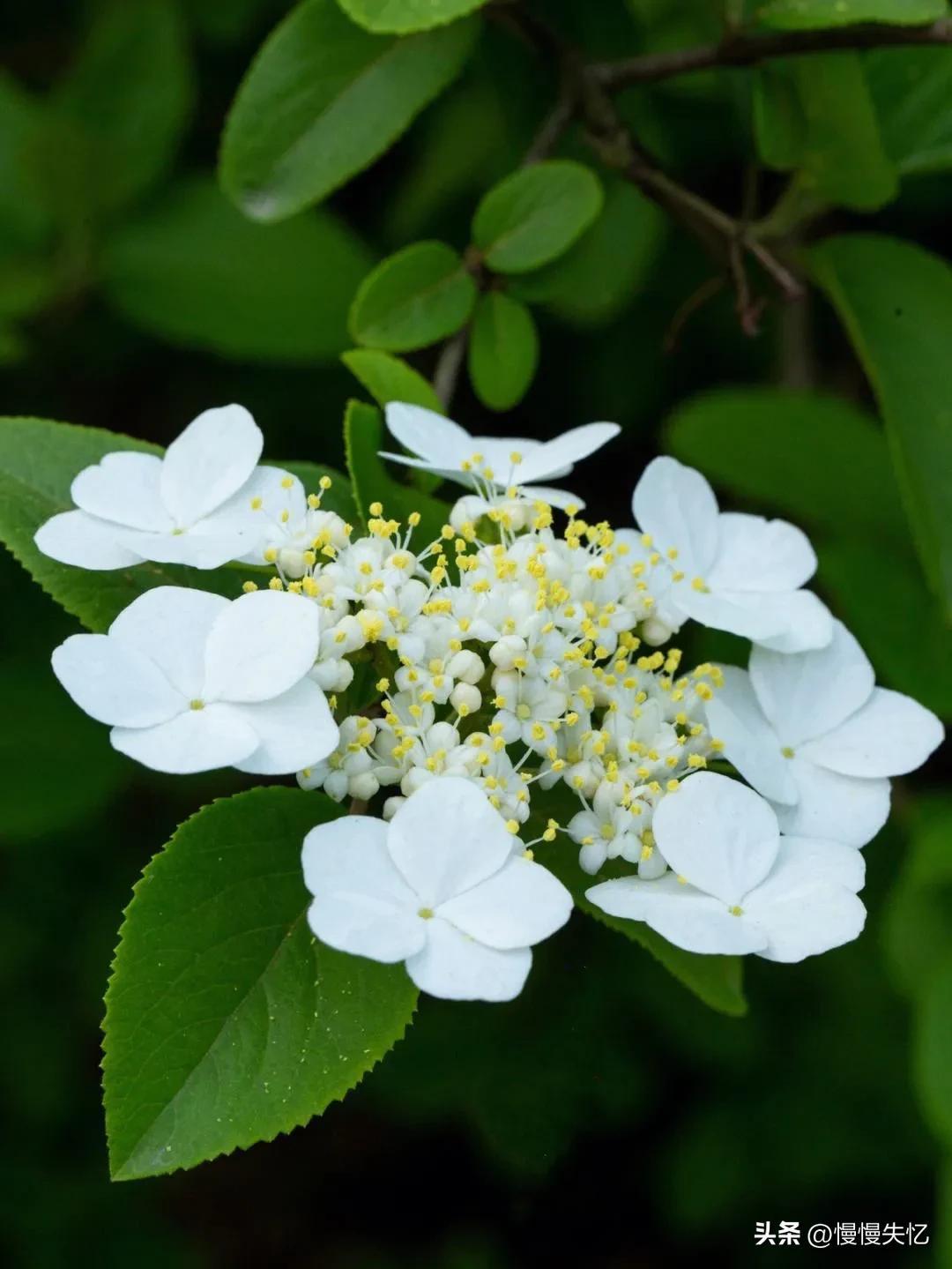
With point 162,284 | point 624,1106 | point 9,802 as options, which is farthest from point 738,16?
point 624,1106

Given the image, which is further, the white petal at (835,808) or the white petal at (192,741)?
the white petal at (835,808)

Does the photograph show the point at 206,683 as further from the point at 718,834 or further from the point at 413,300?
the point at 413,300

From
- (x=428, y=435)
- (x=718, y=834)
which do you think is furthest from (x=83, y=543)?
(x=718, y=834)

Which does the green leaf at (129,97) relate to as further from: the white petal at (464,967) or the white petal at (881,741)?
the white petal at (464,967)

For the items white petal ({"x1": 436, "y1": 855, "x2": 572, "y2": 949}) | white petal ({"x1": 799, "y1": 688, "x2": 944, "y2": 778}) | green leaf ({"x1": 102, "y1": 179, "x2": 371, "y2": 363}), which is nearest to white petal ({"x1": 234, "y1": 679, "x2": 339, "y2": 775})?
white petal ({"x1": 436, "y1": 855, "x2": 572, "y2": 949})

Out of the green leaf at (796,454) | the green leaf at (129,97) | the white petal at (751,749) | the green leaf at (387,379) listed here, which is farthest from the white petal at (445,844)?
the green leaf at (129,97)

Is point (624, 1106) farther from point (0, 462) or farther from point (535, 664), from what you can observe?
point (0, 462)
